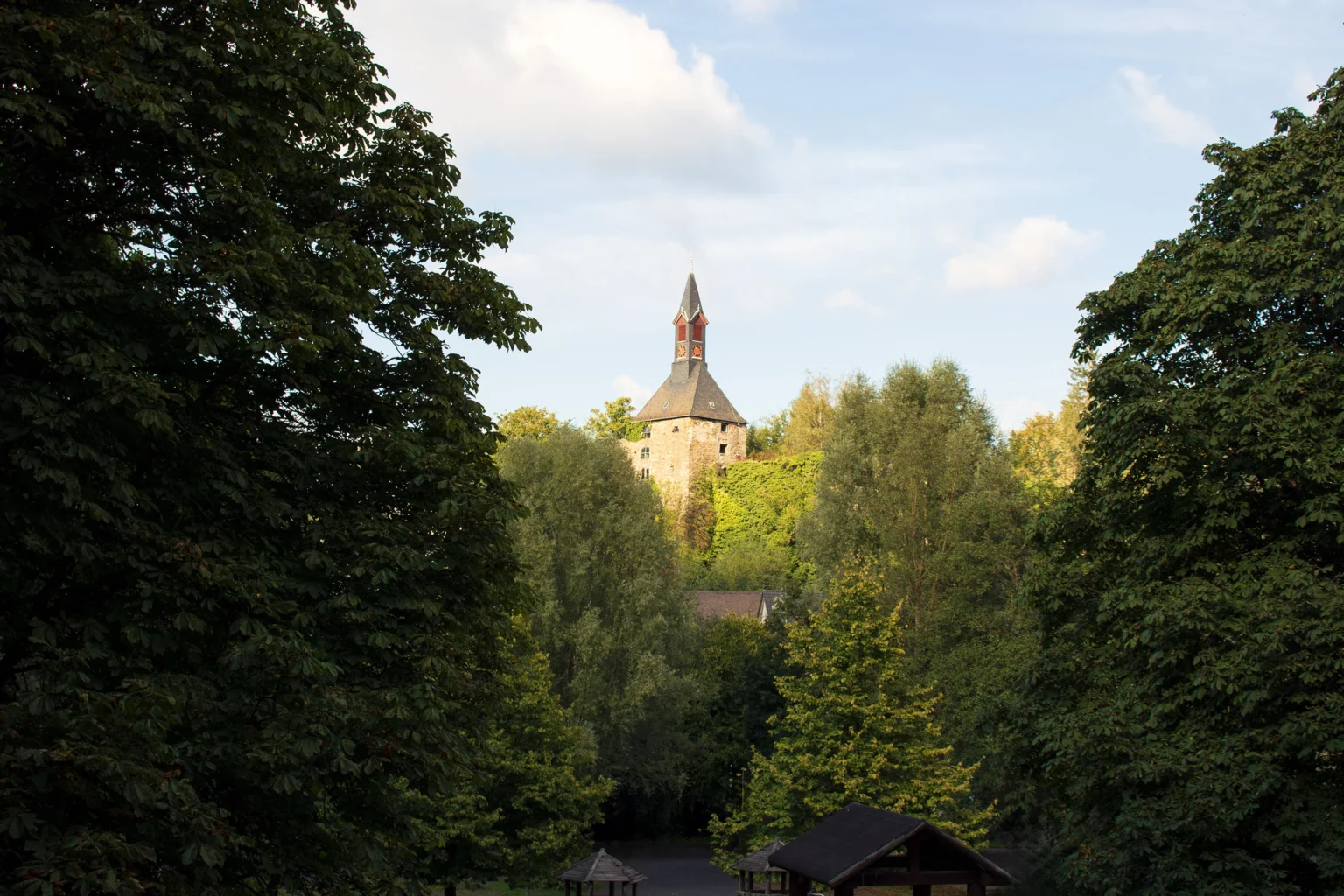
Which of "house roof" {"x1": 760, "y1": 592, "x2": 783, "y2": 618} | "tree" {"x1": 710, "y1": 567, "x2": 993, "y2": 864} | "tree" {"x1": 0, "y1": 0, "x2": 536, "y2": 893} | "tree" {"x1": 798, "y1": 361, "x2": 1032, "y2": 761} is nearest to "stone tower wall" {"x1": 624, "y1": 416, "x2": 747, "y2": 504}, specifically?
"house roof" {"x1": 760, "y1": 592, "x2": 783, "y2": 618}

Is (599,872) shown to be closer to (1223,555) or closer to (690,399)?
(1223,555)

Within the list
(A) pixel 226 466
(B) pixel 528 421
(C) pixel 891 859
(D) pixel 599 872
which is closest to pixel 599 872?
(D) pixel 599 872

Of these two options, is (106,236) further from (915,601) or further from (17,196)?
(915,601)

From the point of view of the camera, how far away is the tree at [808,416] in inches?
3332

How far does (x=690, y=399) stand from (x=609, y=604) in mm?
49482

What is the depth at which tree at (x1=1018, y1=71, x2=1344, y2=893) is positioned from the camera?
14.1 metres

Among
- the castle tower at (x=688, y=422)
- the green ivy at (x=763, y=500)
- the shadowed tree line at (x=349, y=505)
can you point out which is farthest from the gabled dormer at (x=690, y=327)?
the shadowed tree line at (x=349, y=505)

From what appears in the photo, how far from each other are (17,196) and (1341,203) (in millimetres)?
13996

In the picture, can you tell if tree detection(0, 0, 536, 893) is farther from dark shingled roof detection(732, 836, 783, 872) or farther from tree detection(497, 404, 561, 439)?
tree detection(497, 404, 561, 439)

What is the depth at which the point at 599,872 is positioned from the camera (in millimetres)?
27016

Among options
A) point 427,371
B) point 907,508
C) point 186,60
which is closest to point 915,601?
point 907,508

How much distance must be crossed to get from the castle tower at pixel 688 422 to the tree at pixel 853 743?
→ 176 ft

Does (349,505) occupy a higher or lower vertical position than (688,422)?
lower

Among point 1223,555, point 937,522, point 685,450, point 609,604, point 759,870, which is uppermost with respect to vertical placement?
point 685,450
